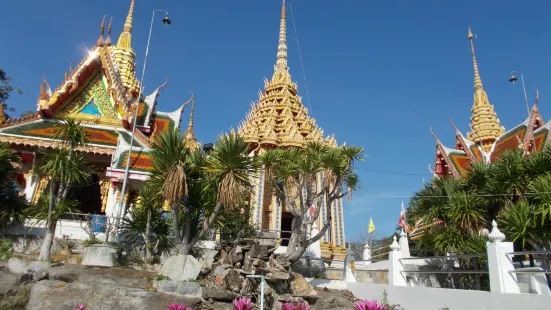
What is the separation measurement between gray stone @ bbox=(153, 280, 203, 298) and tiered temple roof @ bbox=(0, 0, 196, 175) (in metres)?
6.10

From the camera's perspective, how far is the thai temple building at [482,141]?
1825cm

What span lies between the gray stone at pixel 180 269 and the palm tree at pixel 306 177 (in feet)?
9.75

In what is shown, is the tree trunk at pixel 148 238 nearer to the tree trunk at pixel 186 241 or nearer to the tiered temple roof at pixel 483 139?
the tree trunk at pixel 186 241

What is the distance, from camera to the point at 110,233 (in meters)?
12.3

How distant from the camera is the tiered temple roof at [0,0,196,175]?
49.3 ft

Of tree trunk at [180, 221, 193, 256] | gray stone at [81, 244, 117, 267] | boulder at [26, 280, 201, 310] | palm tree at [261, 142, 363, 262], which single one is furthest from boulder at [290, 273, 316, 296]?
gray stone at [81, 244, 117, 267]

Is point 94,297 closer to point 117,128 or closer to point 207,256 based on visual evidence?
point 207,256

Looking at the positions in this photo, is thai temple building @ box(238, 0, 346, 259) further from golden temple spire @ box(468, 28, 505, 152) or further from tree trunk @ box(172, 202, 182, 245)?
golden temple spire @ box(468, 28, 505, 152)

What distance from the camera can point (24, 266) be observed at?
379 inches

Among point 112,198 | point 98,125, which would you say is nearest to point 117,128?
point 98,125

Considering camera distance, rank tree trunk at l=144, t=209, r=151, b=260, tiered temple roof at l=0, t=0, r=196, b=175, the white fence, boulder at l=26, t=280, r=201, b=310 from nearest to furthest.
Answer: the white fence → boulder at l=26, t=280, r=201, b=310 → tree trunk at l=144, t=209, r=151, b=260 → tiered temple roof at l=0, t=0, r=196, b=175

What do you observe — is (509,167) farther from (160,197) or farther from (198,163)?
(160,197)

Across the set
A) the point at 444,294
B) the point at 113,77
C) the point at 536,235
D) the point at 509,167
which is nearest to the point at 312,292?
the point at 444,294

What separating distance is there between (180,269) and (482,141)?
21613 millimetres
